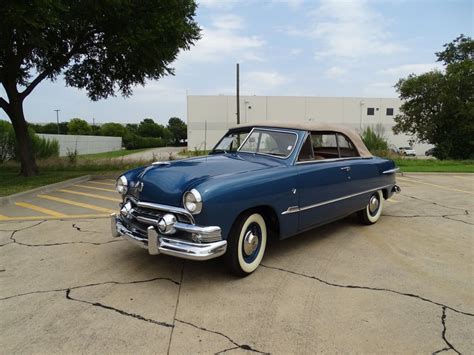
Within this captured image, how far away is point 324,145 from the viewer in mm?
5488

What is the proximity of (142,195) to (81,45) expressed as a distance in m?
11.2

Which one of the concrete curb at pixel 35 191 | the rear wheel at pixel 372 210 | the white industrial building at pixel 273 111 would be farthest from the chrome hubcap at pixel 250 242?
the white industrial building at pixel 273 111

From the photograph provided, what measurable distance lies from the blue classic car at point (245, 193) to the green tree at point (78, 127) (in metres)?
65.6

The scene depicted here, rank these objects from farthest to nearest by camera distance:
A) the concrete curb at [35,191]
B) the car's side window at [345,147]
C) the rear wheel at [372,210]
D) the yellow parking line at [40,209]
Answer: the concrete curb at [35,191] < the yellow parking line at [40,209] < the rear wheel at [372,210] < the car's side window at [345,147]

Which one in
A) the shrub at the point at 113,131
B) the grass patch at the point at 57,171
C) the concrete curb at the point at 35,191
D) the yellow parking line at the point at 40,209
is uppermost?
the shrub at the point at 113,131

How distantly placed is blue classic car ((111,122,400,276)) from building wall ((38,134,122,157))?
105 ft

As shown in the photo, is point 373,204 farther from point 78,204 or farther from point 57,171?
point 57,171

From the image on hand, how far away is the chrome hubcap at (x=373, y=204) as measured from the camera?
20.4ft

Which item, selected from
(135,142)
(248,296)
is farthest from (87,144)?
(248,296)

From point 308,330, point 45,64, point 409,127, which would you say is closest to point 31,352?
point 308,330

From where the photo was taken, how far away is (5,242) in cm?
533

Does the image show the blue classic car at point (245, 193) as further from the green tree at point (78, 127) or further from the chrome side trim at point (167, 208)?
the green tree at point (78, 127)

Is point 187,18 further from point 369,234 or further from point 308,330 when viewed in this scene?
point 308,330

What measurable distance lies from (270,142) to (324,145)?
0.98 metres
